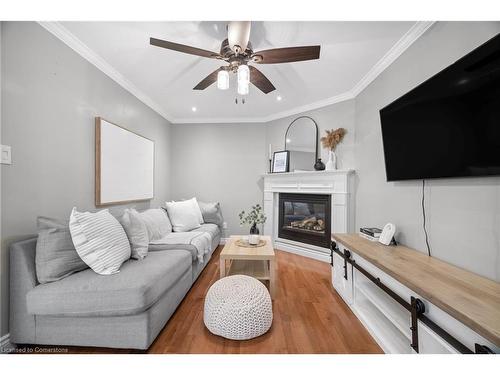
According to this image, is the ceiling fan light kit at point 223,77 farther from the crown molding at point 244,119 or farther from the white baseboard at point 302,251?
the white baseboard at point 302,251

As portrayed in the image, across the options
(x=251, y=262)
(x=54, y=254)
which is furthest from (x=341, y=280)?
(x=54, y=254)

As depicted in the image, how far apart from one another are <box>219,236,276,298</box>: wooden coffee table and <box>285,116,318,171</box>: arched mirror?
1.57m

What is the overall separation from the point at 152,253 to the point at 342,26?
2539mm

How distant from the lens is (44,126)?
1632mm

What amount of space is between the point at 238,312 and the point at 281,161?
8.97ft

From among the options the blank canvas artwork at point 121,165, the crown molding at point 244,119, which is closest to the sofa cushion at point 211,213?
the blank canvas artwork at point 121,165

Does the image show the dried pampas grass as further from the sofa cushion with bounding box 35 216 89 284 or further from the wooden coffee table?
the sofa cushion with bounding box 35 216 89 284

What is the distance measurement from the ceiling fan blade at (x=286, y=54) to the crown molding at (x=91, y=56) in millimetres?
1598

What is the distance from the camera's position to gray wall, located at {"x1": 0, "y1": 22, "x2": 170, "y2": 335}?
1395 millimetres

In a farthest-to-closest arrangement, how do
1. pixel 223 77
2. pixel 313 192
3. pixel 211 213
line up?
pixel 211 213 → pixel 313 192 → pixel 223 77

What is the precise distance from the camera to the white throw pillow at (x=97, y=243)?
4.71 ft

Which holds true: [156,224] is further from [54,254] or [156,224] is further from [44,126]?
[44,126]

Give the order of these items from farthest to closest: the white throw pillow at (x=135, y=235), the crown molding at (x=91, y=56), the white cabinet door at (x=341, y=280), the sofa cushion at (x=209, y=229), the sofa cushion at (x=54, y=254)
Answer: the sofa cushion at (x=209, y=229) → the white cabinet door at (x=341, y=280) → the white throw pillow at (x=135, y=235) → the crown molding at (x=91, y=56) → the sofa cushion at (x=54, y=254)
